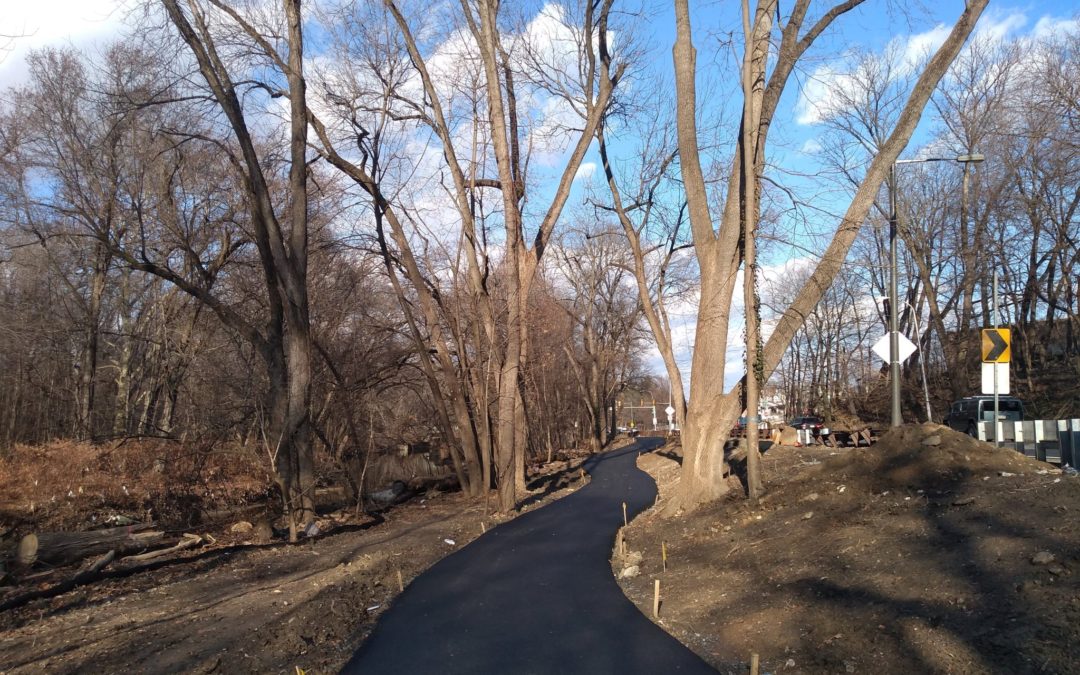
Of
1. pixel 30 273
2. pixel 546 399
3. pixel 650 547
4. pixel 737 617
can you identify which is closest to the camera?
pixel 737 617

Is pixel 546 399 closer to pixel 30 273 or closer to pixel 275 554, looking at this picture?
pixel 30 273

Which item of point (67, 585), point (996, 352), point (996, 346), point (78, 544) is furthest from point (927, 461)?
point (78, 544)

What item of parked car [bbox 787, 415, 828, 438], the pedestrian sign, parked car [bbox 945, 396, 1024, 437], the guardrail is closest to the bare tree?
the pedestrian sign

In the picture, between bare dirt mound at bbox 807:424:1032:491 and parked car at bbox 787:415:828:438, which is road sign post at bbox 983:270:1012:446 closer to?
bare dirt mound at bbox 807:424:1032:491

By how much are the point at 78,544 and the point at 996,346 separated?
17.0 metres

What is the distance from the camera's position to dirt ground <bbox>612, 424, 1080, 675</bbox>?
569 centimetres

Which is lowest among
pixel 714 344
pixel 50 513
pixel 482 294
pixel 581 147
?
pixel 50 513

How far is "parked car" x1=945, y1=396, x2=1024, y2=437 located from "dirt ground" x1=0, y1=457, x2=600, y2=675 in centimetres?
2044

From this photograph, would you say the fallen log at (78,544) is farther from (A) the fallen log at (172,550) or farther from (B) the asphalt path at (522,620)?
(B) the asphalt path at (522,620)

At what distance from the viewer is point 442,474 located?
89.5 ft

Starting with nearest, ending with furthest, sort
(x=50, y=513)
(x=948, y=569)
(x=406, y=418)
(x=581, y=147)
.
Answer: (x=948, y=569)
(x=50, y=513)
(x=581, y=147)
(x=406, y=418)

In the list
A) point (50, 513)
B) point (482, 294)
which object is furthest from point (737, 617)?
point (50, 513)

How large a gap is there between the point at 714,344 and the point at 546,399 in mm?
26882

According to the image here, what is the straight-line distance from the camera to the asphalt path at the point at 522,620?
707 cm
